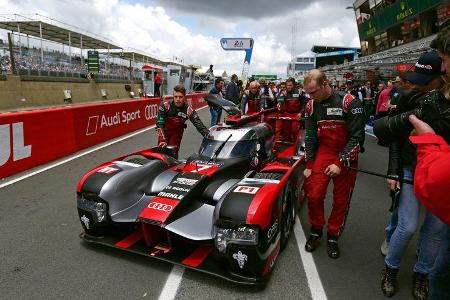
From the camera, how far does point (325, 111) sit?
3.70 metres

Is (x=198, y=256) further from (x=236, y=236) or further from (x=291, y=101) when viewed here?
(x=291, y=101)

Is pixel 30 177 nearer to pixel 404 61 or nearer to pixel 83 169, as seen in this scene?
pixel 83 169

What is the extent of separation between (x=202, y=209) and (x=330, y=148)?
1.44 m

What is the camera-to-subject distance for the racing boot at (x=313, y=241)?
3.79m

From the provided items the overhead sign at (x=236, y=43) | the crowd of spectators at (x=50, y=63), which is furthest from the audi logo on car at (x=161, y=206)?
the crowd of spectators at (x=50, y=63)

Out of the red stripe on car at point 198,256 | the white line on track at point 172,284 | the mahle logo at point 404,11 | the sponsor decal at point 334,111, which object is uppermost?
the mahle logo at point 404,11

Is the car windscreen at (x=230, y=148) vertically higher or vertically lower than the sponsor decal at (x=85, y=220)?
higher

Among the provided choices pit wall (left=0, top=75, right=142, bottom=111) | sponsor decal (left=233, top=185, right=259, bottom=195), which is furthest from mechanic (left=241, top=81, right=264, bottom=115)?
pit wall (left=0, top=75, right=142, bottom=111)

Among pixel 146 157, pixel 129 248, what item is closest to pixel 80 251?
pixel 129 248

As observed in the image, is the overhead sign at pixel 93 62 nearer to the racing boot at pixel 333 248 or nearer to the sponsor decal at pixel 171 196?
the sponsor decal at pixel 171 196

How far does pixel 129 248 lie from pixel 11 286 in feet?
3.15

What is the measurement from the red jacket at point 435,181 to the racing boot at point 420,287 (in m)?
1.73

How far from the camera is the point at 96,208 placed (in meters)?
3.52

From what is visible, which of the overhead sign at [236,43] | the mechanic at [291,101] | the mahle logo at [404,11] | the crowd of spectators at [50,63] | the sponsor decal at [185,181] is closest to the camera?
the sponsor decal at [185,181]
